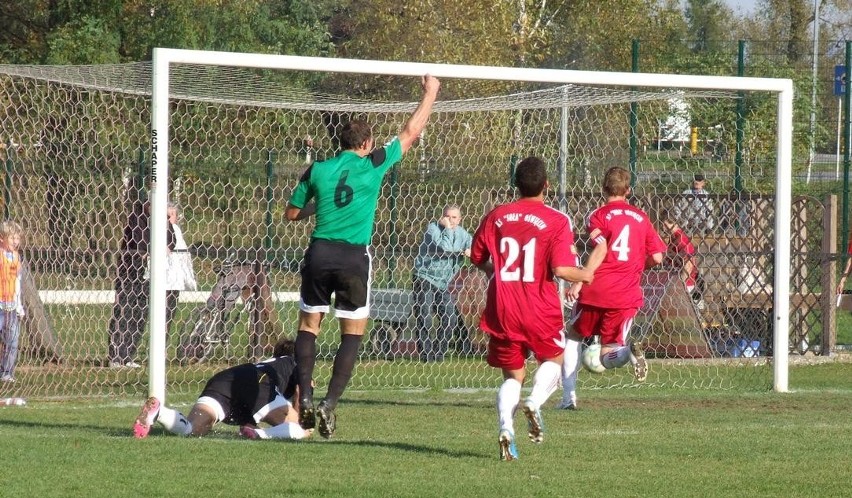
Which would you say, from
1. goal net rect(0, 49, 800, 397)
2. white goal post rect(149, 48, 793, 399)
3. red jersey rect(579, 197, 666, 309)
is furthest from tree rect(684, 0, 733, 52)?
red jersey rect(579, 197, 666, 309)

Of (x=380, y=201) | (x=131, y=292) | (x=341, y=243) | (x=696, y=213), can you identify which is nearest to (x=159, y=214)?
(x=341, y=243)

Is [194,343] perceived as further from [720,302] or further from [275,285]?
[720,302]

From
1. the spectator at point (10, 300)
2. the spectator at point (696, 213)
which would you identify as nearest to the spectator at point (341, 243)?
the spectator at point (10, 300)

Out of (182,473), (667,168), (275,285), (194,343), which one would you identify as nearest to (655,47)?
(667,168)

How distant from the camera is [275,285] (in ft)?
49.7

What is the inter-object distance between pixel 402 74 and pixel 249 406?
11.2 ft

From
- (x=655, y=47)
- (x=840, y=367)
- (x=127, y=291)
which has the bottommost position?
(x=840, y=367)

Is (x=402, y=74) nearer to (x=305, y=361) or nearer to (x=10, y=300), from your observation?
(x=305, y=361)

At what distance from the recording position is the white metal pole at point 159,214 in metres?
9.93

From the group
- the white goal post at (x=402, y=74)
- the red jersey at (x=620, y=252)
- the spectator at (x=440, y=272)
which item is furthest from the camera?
the spectator at (x=440, y=272)

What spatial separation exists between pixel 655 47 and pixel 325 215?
11.4 metres

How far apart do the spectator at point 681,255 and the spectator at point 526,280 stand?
783cm

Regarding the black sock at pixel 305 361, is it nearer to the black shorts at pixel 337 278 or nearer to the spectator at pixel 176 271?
the black shorts at pixel 337 278

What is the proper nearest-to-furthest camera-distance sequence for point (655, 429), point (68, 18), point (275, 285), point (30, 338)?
point (655, 429)
point (30, 338)
point (275, 285)
point (68, 18)
